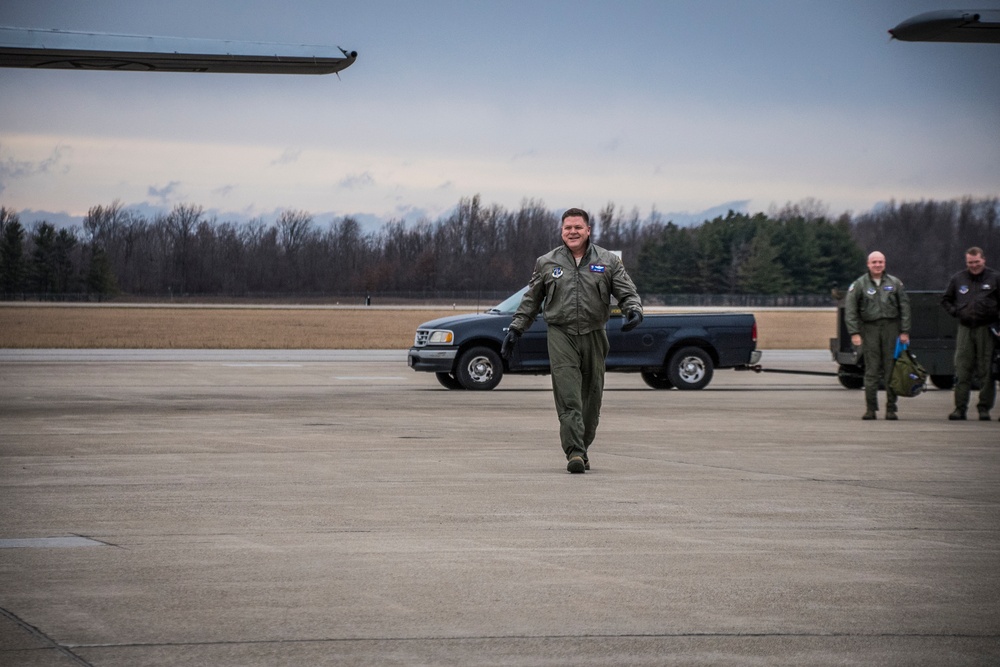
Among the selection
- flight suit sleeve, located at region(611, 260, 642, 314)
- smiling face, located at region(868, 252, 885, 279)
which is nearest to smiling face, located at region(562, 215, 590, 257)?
flight suit sleeve, located at region(611, 260, 642, 314)

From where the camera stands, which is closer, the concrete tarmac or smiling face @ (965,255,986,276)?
the concrete tarmac

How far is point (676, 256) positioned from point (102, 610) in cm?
14921

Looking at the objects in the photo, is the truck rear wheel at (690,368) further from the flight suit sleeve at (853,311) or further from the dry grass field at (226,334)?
the dry grass field at (226,334)

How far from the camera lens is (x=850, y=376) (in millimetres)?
22938

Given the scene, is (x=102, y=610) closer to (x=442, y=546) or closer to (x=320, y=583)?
(x=320, y=583)

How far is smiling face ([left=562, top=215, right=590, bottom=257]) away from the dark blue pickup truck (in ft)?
31.8

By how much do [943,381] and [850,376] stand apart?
76.3 inches

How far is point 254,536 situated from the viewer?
737 cm

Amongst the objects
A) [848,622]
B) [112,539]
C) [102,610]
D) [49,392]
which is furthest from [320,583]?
[49,392]

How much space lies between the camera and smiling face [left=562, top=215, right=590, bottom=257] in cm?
1072

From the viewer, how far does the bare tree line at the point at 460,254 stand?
145875 mm

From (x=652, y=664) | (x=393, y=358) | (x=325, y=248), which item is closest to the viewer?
(x=652, y=664)

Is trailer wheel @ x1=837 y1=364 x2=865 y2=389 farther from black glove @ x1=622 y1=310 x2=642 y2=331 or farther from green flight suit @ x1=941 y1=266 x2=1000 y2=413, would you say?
black glove @ x1=622 y1=310 x2=642 y2=331

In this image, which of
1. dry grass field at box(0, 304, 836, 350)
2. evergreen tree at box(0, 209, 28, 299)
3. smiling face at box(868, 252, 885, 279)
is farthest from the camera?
evergreen tree at box(0, 209, 28, 299)
